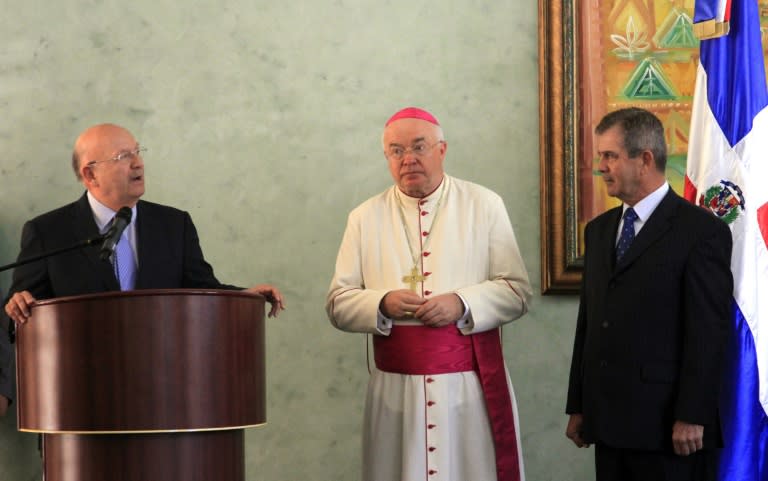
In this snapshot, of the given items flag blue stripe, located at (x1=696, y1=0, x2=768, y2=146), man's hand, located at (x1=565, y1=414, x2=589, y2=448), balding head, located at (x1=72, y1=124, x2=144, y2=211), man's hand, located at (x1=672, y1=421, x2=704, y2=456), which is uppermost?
flag blue stripe, located at (x1=696, y1=0, x2=768, y2=146)

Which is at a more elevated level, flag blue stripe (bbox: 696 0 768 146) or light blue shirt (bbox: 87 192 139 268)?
flag blue stripe (bbox: 696 0 768 146)

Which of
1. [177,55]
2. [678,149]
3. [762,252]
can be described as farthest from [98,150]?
[678,149]

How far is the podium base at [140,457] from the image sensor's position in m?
2.97

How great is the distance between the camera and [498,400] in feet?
13.8

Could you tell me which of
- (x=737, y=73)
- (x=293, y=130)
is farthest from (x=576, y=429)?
(x=293, y=130)

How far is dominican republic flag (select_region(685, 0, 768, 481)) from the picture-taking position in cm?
372

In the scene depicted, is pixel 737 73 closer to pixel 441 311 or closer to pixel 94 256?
→ pixel 441 311

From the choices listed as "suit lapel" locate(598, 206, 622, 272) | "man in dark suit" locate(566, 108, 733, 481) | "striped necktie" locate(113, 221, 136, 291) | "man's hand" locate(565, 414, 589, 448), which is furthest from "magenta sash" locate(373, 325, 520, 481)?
"striped necktie" locate(113, 221, 136, 291)

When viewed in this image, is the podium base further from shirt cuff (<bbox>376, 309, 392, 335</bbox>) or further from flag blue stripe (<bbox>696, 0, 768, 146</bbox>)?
flag blue stripe (<bbox>696, 0, 768, 146</bbox>)

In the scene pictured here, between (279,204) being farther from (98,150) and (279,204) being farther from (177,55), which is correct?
(98,150)

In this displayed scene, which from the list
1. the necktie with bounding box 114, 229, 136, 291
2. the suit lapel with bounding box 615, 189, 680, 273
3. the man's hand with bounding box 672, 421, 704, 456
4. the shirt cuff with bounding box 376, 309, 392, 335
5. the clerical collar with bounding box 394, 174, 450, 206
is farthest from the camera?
the clerical collar with bounding box 394, 174, 450, 206

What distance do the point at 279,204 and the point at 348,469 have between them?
1355mm

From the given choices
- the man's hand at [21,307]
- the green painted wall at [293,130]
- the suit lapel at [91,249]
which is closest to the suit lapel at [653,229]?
the green painted wall at [293,130]

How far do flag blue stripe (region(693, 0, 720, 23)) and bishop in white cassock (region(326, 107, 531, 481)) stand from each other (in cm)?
111
